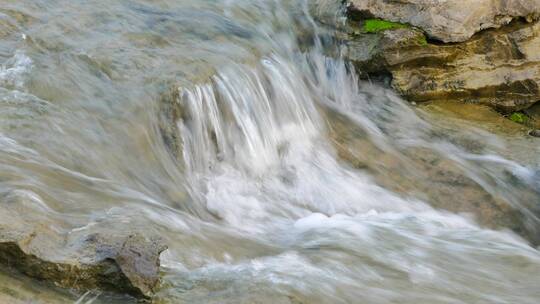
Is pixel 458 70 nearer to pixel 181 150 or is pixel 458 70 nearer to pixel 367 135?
pixel 367 135

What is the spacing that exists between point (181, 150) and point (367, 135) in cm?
227

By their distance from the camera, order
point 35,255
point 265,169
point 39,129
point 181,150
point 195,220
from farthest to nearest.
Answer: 1. point 265,169
2. point 181,150
3. point 39,129
4. point 195,220
5. point 35,255

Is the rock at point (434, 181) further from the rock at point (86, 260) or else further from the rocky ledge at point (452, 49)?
the rock at point (86, 260)

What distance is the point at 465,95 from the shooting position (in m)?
9.37

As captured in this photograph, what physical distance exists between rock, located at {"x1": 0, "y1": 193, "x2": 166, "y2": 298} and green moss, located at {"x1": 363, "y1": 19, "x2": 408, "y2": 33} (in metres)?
5.53

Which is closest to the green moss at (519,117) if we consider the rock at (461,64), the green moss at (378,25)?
the rock at (461,64)

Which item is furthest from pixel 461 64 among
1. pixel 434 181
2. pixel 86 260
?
pixel 86 260

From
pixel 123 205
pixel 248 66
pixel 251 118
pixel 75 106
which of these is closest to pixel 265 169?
pixel 251 118

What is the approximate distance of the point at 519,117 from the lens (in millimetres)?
9531

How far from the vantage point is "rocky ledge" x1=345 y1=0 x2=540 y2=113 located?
30.2 feet

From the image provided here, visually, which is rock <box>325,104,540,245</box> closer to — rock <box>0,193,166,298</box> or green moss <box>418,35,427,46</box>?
green moss <box>418,35,427,46</box>

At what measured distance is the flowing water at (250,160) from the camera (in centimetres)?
519

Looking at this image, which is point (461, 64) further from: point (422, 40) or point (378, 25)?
point (378, 25)

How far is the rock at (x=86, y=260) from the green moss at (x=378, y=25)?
5.53 metres
